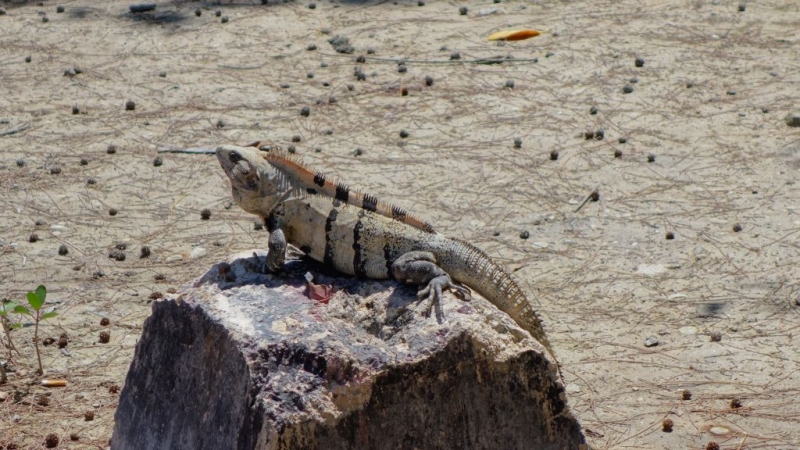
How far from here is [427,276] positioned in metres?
4.77

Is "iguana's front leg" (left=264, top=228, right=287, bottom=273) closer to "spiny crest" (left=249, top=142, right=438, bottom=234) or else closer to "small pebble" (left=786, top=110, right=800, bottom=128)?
"spiny crest" (left=249, top=142, right=438, bottom=234)

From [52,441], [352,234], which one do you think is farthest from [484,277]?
[52,441]

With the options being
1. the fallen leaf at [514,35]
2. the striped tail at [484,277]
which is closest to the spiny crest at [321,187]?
the striped tail at [484,277]

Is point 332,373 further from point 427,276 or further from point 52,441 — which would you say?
point 52,441

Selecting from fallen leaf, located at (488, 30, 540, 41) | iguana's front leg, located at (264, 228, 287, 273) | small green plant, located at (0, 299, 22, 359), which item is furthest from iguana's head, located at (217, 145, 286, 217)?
fallen leaf, located at (488, 30, 540, 41)

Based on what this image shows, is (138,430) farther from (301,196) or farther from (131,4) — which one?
(131,4)

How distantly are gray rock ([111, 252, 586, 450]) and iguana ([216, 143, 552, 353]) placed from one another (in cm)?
11

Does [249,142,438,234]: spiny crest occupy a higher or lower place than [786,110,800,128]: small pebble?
higher

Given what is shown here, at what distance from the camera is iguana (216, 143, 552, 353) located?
4941 millimetres

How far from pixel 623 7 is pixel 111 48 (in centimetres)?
598

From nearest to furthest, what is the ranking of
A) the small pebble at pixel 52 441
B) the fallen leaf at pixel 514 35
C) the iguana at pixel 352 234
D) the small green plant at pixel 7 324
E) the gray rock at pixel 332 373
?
the gray rock at pixel 332 373 < the iguana at pixel 352 234 < the small pebble at pixel 52 441 < the small green plant at pixel 7 324 < the fallen leaf at pixel 514 35

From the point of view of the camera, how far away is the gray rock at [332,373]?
428cm

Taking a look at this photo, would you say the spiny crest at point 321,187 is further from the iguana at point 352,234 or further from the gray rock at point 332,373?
the gray rock at point 332,373

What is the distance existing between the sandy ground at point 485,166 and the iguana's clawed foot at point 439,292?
62.8 inches
